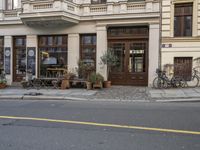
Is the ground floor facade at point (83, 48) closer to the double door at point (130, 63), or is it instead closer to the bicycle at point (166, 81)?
the double door at point (130, 63)

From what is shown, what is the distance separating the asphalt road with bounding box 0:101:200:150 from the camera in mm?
5816

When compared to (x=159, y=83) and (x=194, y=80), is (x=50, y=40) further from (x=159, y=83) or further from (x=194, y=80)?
(x=194, y=80)

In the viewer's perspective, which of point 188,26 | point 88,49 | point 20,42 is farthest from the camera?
point 20,42

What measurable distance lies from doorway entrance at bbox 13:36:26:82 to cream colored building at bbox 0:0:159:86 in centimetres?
30

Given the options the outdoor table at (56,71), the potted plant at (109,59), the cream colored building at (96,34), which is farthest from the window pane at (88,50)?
the outdoor table at (56,71)

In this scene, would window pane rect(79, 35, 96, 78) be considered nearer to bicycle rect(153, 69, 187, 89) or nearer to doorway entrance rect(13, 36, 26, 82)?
bicycle rect(153, 69, 187, 89)

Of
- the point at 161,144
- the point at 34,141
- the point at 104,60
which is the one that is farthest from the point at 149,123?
the point at 104,60

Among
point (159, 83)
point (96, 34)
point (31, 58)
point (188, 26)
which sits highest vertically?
point (188, 26)

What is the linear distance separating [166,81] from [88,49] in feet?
18.2

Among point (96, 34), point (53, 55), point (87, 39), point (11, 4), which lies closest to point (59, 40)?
point (53, 55)

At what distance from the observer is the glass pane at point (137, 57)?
18016mm

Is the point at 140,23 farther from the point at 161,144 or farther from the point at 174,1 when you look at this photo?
the point at 161,144

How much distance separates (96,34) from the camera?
18609 mm

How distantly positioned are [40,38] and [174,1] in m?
9.18
